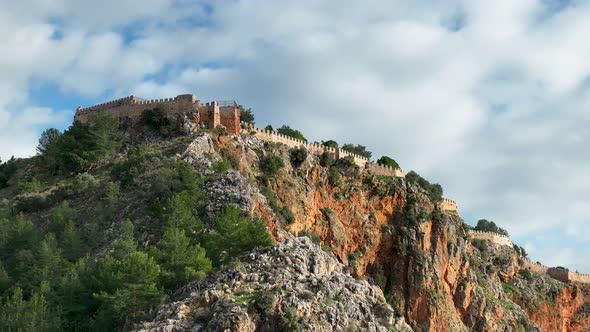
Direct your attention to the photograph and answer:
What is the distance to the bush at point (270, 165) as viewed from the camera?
80938 mm

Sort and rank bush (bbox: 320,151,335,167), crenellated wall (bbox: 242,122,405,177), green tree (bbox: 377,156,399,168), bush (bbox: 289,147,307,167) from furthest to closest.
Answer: green tree (bbox: 377,156,399,168) < bush (bbox: 320,151,335,167) < bush (bbox: 289,147,307,167) < crenellated wall (bbox: 242,122,405,177)

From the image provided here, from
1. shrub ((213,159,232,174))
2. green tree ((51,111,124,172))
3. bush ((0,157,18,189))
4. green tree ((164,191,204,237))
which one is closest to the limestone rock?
green tree ((164,191,204,237))

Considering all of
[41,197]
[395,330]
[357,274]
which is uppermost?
[41,197]

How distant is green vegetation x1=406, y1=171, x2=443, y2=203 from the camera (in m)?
100

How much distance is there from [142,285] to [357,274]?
33.9 m

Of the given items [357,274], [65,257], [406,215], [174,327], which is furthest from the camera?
[406,215]

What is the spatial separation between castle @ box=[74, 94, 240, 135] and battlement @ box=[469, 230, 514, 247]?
45961mm

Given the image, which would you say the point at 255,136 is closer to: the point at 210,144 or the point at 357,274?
the point at 210,144

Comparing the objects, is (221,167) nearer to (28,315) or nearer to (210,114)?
(210,114)

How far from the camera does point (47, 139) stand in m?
94.1

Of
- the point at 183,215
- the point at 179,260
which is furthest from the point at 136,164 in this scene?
the point at 179,260

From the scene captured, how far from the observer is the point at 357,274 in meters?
84.5

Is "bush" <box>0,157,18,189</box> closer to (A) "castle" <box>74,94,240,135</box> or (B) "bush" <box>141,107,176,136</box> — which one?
(A) "castle" <box>74,94,240,135</box>

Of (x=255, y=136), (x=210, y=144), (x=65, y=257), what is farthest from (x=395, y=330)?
(x=255, y=136)
